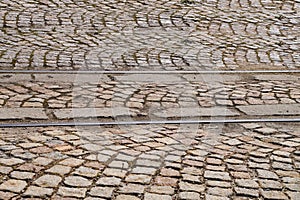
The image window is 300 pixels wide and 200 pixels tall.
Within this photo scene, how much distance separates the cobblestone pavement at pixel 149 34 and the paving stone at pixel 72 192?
3.21 metres

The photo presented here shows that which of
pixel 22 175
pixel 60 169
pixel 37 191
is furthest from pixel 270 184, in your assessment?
pixel 22 175

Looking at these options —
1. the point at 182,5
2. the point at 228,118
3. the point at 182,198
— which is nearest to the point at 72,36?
the point at 182,5

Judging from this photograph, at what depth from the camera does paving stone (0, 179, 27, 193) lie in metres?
5.25

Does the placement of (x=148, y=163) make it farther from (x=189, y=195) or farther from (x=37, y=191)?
(x=37, y=191)

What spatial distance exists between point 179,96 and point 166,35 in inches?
99.6

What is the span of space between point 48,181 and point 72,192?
0.28m

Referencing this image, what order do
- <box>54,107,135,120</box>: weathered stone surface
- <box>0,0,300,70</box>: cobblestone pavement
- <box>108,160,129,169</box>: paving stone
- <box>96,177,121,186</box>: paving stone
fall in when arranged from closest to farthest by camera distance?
<box>96,177,121,186</box>: paving stone → <box>108,160,129,169</box>: paving stone → <box>54,107,135,120</box>: weathered stone surface → <box>0,0,300,70</box>: cobblestone pavement

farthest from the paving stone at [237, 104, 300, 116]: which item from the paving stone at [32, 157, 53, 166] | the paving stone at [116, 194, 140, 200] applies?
the paving stone at [32, 157, 53, 166]

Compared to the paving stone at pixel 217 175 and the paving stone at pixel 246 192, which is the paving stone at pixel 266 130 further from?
the paving stone at pixel 246 192

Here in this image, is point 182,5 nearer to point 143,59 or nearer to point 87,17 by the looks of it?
point 87,17

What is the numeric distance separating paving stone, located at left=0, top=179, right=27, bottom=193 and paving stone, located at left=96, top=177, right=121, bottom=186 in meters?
0.65

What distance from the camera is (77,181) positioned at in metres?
5.46

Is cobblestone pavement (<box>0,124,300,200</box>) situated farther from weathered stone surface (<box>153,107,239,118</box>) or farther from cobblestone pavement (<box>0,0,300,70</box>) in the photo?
cobblestone pavement (<box>0,0,300,70</box>)

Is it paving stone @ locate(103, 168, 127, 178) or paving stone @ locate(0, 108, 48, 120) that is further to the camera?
paving stone @ locate(0, 108, 48, 120)
